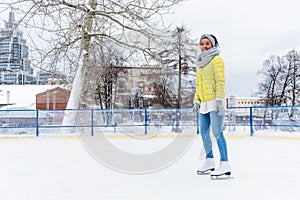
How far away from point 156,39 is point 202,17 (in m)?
2.56

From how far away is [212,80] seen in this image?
2.62 m

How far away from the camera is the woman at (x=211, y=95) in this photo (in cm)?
257

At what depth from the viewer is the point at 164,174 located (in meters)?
2.77

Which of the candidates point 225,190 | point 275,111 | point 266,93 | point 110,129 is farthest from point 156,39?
point 266,93

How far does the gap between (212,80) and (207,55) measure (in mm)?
209

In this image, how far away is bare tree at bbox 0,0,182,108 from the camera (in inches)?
337

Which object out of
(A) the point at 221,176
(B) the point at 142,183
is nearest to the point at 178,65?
(A) the point at 221,176

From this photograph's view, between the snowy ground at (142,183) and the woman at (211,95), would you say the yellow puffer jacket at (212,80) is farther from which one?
the snowy ground at (142,183)

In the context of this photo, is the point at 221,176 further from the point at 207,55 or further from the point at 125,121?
the point at 125,121

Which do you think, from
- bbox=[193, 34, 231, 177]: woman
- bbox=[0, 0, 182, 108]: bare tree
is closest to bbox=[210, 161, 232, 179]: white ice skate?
bbox=[193, 34, 231, 177]: woman

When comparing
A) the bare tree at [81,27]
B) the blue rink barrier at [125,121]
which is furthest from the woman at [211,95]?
the bare tree at [81,27]

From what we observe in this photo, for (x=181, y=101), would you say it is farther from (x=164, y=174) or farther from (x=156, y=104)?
(x=164, y=174)

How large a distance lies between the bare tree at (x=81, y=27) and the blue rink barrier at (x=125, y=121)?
82cm

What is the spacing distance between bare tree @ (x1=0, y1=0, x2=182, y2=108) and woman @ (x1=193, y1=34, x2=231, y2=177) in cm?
671
